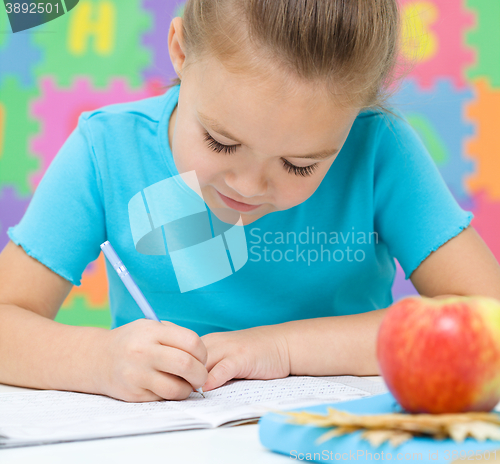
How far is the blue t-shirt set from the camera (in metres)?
0.82

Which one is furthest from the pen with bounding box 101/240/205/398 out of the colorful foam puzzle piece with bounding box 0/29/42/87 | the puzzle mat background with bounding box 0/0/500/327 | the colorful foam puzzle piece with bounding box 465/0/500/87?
the colorful foam puzzle piece with bounding box 465/0/500/87

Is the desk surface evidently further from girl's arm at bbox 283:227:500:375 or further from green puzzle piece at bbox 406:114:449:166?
green puzzle piece at bbox 406:114:449:166

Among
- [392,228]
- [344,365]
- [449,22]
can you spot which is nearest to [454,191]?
[449,22]

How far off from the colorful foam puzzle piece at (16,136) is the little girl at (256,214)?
76cm

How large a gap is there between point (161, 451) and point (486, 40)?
5.16 feet

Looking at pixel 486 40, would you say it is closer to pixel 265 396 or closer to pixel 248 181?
pixel 248 181

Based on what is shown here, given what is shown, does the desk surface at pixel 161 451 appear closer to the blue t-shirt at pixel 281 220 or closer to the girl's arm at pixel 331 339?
the girl's arm at pixel 331 339

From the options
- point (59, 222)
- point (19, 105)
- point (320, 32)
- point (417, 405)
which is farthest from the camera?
point (19, 105)

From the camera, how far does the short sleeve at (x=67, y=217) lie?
0.76 meters

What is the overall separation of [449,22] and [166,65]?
2.70 ft

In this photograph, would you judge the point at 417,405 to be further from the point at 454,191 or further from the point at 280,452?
Answer: the point at 454,191

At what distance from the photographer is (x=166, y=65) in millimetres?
1578

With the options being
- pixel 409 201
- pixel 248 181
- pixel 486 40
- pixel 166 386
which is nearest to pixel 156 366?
pixel 166 386

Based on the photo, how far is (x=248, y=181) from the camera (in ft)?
2.05
